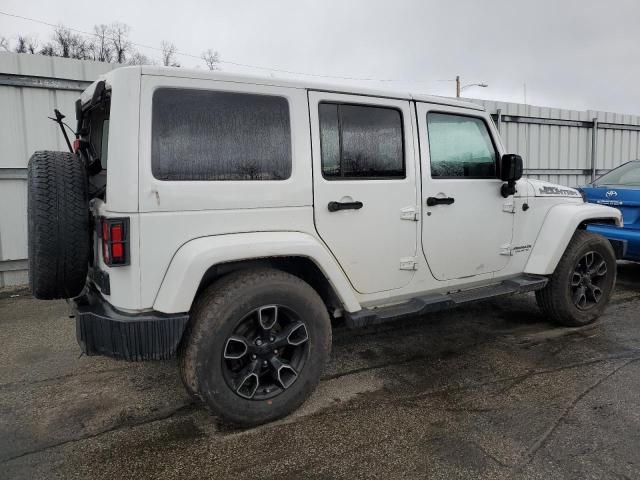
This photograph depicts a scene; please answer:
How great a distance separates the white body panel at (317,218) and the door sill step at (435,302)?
0.07 metres

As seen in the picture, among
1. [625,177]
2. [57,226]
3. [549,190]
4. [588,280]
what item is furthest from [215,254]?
[625,177]

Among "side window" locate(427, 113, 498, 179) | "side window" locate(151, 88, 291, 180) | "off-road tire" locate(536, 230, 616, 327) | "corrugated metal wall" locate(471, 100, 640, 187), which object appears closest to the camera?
"side window" locate(151, 88, 291, 180)

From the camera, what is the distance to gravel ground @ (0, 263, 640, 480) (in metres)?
2.47

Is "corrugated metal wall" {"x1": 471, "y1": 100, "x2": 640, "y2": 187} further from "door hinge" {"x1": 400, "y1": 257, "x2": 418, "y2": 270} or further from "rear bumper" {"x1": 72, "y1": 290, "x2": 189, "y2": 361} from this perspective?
"rear bumper" {"x1": 72, "y1": 290, "x2": 189, "y2": 361}

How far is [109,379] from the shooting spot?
3.55 meters

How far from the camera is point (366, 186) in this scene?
10.5ft

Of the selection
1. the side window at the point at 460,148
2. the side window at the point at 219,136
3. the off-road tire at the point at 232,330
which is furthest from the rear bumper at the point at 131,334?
the side window at the point at 460,148

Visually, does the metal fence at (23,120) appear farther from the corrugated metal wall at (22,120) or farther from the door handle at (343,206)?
the door handle at (343,206)

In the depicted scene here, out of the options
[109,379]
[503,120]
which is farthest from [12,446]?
[503,120]

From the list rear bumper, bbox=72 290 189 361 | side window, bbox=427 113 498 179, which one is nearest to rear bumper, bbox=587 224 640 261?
side window, bbox=427 113 498 179

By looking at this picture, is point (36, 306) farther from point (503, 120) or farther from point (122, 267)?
point (503, 120)

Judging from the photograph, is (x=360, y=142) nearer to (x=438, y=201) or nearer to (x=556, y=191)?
(x=438, y=201)

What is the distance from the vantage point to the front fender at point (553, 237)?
4211 millimetres

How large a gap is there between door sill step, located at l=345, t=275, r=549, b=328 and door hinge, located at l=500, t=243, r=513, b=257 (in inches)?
10.0
